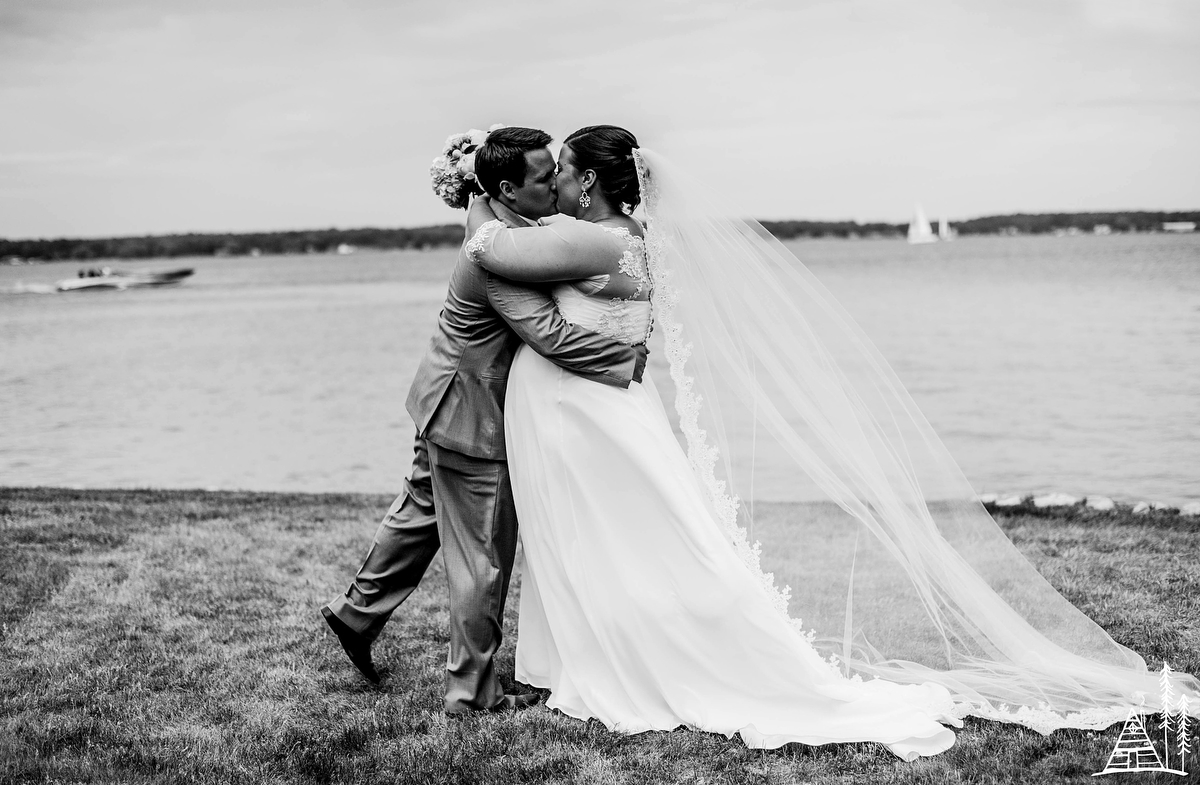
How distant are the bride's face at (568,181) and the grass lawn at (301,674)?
6.82ft

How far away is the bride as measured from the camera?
3781 millimetres

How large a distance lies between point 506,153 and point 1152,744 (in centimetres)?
315

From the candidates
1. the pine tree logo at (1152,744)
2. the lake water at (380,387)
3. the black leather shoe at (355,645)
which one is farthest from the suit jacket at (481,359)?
the lake water at (380,387)

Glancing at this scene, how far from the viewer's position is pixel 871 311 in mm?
37188

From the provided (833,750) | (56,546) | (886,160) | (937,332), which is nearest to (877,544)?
(833,750)

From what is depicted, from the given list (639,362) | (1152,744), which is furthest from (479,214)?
(1152,744)

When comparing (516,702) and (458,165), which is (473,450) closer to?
(516,702)

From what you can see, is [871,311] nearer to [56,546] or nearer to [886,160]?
[886,160]

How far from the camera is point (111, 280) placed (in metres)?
67.5

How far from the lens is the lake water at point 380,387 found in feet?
41.6

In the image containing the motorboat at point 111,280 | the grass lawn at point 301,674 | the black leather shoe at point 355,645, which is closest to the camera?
the grass lawn at point 301,674

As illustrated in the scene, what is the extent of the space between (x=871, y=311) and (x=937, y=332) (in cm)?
795

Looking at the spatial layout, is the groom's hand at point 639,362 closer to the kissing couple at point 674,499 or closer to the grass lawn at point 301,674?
the kissing couple at point 674,499

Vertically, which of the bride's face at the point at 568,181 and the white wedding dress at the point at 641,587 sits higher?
the bride's face at the point at 568,181
